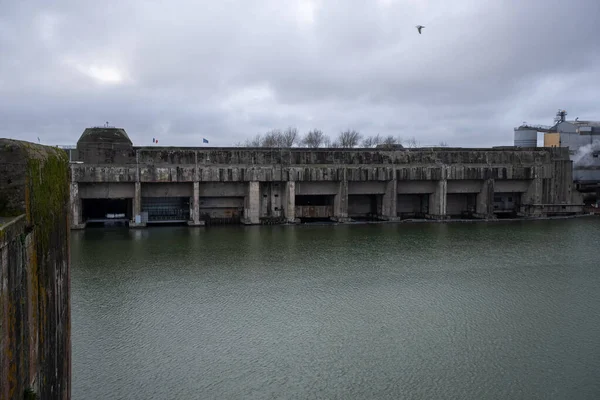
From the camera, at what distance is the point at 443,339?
34.5 feet

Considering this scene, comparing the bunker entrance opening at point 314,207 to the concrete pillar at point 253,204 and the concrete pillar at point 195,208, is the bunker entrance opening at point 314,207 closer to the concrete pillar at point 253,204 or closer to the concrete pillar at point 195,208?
the concrete pillar at point 253,204

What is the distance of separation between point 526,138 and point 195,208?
26183 mm

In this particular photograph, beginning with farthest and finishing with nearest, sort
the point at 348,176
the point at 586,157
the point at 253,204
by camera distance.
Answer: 1. the point at 586,157
2. the point at 348,176
3. the point at 253,204

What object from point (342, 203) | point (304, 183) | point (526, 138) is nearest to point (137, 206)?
point (304, 183)

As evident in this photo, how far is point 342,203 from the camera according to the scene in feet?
92.6

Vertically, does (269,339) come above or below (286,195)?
below

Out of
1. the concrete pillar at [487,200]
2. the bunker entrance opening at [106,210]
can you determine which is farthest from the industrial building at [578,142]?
the bunker entrance opening at [106,210]

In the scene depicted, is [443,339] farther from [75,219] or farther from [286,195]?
[75,219]

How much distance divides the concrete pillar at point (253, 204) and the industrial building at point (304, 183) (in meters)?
0.05

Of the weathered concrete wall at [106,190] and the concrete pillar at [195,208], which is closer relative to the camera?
the weathered concrete wall at [106,190]

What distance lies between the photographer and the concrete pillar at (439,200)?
29.8 m

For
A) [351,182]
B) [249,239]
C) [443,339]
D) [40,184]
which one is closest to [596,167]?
[351,182]

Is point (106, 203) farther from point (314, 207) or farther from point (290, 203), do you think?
point (314, 207)

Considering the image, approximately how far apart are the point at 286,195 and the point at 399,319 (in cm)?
1663
